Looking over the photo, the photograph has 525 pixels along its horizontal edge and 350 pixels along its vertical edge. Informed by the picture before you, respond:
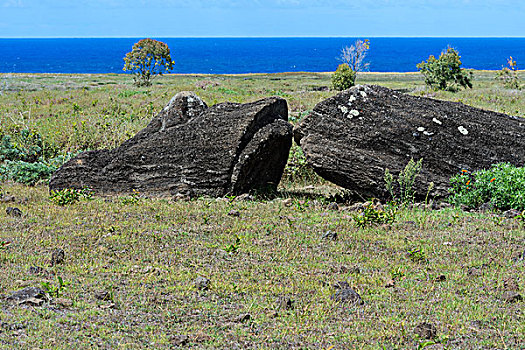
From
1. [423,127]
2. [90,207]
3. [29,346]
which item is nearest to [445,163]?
[423,127]

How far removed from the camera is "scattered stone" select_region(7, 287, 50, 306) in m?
5.98

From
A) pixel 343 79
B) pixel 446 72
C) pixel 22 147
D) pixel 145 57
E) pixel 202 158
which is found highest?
pixel 145 57

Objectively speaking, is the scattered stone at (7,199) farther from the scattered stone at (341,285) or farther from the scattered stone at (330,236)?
the scattered stone at (341,285)

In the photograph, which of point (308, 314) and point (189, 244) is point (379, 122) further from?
point (308, 314)

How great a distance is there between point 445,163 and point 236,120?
4.78 metres

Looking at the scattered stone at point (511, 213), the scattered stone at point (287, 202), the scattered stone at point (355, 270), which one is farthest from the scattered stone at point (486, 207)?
the scattered stone at point (355, 270)

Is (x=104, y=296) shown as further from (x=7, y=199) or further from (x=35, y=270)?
(x=7, y=199)

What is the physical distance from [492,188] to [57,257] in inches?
332

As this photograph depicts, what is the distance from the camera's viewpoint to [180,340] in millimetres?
5297

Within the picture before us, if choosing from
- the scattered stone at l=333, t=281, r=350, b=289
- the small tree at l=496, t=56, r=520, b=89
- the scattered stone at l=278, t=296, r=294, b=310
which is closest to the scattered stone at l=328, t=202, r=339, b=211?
the scattered stone at l=333, t=281, r=350, b=289

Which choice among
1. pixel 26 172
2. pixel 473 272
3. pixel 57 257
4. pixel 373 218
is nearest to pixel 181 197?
pixel 373 218

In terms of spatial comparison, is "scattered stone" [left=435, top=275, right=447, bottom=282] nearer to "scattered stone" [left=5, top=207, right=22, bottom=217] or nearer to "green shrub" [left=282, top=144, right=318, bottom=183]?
"scattered stone" [left=5, top=207, right=22, bottom=217]

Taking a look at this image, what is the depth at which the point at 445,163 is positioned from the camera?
38.3 ft

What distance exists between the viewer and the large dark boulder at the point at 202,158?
12.3m
